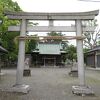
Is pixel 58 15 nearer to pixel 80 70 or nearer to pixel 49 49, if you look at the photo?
pixel 80 70

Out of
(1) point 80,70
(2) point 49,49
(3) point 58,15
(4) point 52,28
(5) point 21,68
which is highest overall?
(2) point 49,49

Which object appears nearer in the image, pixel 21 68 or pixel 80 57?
pixel 80 57

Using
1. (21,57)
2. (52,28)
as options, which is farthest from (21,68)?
(52,28)

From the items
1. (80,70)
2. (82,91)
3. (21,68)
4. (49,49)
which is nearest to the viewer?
(82,91)

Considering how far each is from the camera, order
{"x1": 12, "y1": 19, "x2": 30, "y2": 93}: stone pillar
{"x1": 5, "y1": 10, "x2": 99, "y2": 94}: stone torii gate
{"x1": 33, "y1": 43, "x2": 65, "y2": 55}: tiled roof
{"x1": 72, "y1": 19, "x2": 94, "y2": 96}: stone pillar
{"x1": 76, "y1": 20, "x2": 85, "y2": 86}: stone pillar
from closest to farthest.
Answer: {"x1": 72, "y1": 19, "x2": 94, "y2": 96}: stone pillar, {"x1": 12, "y1": 19, "x2": 30, "y2": 93}: stone pillar, {"x1": 76, "y1": 20, "x2": 85, "y2": 86}: stone pillar, {"x1": 5, "y1": 10, "x2": 99, "y2": 94}: stone torii gate, {"x1": 33, "y1": 43, "x2": 65, "y2": 55}: tiled roof

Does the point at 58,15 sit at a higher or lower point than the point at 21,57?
higher

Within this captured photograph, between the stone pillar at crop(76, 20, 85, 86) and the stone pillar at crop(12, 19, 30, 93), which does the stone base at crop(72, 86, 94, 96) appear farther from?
the stone pillar at crop(12, 19, 30, 93)

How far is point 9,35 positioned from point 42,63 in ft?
70.6

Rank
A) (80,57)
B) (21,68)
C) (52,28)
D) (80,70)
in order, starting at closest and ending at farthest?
(80,70) → (80,57) → (21,68) → (52,28)

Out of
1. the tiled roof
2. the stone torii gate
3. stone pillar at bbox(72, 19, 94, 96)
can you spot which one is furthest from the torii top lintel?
the tiled roof

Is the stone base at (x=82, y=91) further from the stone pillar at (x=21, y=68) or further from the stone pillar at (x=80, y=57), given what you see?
the stone pillar at (x=21, y=68)

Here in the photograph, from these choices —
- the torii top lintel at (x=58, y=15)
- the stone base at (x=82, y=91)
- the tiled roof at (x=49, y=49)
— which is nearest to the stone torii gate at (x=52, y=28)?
the torii top lintel at (x=58, y=15)

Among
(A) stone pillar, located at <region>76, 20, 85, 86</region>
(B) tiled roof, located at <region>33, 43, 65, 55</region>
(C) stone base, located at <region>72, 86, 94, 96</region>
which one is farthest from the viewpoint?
(B) tiled roof, located at <region>33, 43, 65, 55</region>

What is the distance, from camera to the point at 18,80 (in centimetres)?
1528
